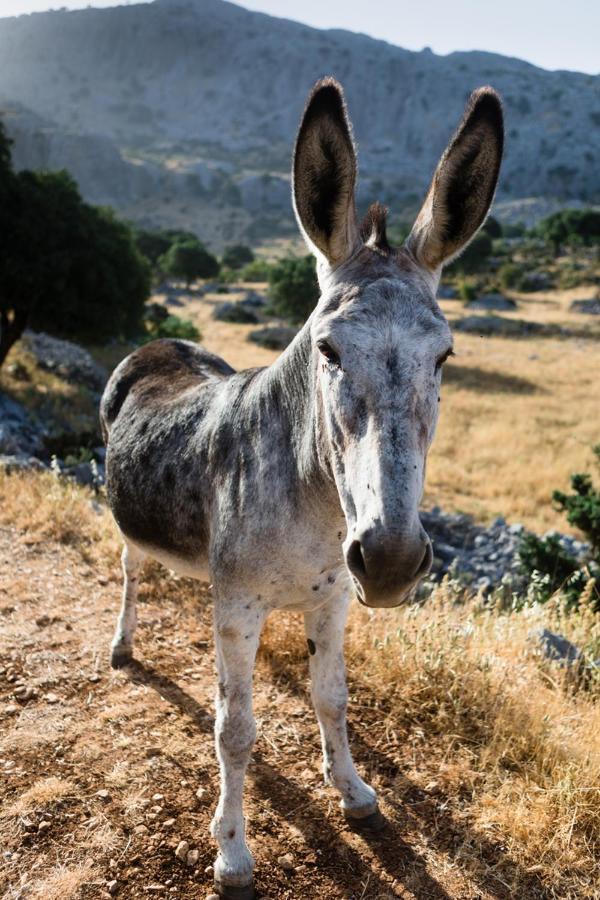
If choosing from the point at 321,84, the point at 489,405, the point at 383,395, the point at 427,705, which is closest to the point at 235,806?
the point at 427,705

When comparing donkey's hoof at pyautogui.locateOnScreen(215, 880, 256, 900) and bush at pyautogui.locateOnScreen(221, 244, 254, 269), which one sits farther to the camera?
bush at pyautogui.locateOnScreen(221, 244, 254, 269)

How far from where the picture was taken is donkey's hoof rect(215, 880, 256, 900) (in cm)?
317

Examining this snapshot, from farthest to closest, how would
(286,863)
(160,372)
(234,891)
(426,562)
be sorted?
(160,372) → (286,863) → (234,891) → (426,562)

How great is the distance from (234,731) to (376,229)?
2640 mm

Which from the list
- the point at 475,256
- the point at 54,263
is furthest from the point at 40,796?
the point at 475,256

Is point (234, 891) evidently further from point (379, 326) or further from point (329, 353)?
point (379, 326)

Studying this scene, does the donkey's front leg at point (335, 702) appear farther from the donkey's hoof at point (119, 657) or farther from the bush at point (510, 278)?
the bush at point (510, 278)

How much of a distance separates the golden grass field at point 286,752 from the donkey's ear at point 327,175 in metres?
3.28

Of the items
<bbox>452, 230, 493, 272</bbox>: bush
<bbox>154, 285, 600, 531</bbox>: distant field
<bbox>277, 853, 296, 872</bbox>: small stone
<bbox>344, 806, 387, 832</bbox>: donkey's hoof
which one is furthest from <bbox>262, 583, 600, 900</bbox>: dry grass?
<bbox>452, 230, 493, 272</bbox>: bush

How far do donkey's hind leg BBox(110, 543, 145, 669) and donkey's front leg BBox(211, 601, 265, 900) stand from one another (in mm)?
2052

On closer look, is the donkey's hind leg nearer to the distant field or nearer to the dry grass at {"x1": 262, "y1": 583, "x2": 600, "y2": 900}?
the dry grass at {"x1": 262, "y1": 583, "x2": 600, "y2": 900}

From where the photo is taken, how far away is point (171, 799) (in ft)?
12.3

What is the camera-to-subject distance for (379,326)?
2.29 m

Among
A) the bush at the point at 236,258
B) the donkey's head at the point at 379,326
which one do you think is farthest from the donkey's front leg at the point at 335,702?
the bush at the point at 236,258
